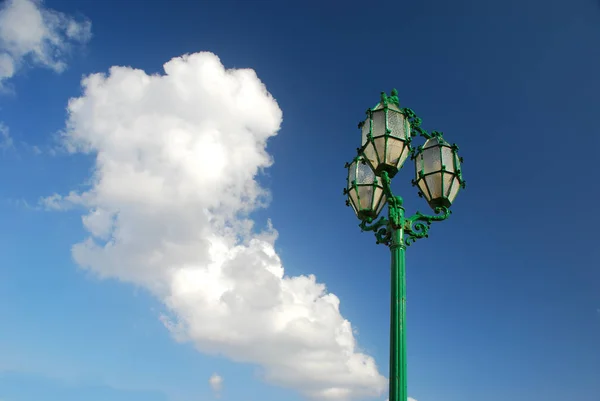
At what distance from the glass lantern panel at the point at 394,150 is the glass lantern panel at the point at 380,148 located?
0.27ft

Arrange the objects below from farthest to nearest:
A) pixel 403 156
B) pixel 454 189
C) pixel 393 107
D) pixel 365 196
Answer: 1. pixel 365 196
2. pixel 454 189
3. pixel 393 107
4. pixel 403 156

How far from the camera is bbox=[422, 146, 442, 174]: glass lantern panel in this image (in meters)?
8.25

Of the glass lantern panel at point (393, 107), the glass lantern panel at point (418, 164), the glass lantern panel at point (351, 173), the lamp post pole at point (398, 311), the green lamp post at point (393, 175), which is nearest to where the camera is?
the lamp post pole at point (398, 311)

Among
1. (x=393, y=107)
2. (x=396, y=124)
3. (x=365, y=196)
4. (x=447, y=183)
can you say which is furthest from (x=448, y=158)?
(x=365, y=196)

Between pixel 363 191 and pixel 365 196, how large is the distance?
4.5 inches

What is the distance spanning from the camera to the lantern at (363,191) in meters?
8.52

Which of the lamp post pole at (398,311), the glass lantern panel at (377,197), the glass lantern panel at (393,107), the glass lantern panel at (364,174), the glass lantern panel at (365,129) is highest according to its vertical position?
the glass lantern panel at (393,107)

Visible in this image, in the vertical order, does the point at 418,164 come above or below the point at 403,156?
above

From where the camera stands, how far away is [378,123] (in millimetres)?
7906

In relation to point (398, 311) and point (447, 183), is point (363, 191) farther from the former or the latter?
point (398, 311)

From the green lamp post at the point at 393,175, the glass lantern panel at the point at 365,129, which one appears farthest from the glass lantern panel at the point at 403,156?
the glass lantern panel at the point at 365,129

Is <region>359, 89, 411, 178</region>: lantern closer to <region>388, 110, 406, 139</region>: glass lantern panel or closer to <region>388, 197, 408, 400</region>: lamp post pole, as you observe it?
<region>388, 110, 406, 139</region>: glass lantern panel

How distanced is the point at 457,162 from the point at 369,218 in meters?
1.89

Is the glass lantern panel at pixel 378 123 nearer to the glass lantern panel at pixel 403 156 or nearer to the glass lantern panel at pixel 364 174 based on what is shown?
the glass lantern panel at pixel 403 156
